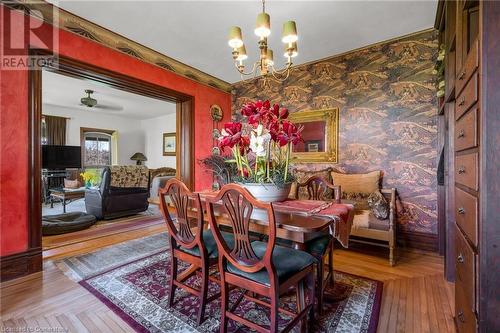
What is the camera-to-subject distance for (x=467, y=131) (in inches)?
45.4

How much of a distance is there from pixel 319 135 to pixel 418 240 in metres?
1.91

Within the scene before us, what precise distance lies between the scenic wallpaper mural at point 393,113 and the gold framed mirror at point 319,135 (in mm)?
92

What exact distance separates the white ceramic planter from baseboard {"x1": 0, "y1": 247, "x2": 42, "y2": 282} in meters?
2.25

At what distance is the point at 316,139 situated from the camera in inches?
150

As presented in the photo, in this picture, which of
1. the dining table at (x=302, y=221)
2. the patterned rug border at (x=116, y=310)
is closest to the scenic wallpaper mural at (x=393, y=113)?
the dining table at (x=302, y=221)

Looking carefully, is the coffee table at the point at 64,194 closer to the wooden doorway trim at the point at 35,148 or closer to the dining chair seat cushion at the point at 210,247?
the wooden doorway trim at the point at 35,148

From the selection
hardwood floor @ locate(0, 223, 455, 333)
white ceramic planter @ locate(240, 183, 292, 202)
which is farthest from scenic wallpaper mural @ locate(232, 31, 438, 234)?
white ceramic planter @ locate(240, 183, 292, 202)

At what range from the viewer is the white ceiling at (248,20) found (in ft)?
7.86

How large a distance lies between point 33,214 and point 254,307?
231cm

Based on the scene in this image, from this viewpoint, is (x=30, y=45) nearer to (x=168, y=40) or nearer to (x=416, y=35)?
(x=168, y=40)

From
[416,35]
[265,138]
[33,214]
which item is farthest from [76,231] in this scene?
[416,35]

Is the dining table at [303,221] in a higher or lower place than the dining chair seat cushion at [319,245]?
higher

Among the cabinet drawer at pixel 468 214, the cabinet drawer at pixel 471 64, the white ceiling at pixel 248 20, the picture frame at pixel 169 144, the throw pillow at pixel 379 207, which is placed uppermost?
the white ceiling at pixel 248 20

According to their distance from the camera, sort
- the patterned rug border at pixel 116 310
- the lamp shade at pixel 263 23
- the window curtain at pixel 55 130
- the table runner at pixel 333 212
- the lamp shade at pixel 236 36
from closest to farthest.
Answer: the table runner at pixel 333 212 < the patterned rug border at pixel 116 310 < the lamp shade at pixel 263 23 < the lamp shade at pixel 236 36 < the window curtain at pixel 55 130
